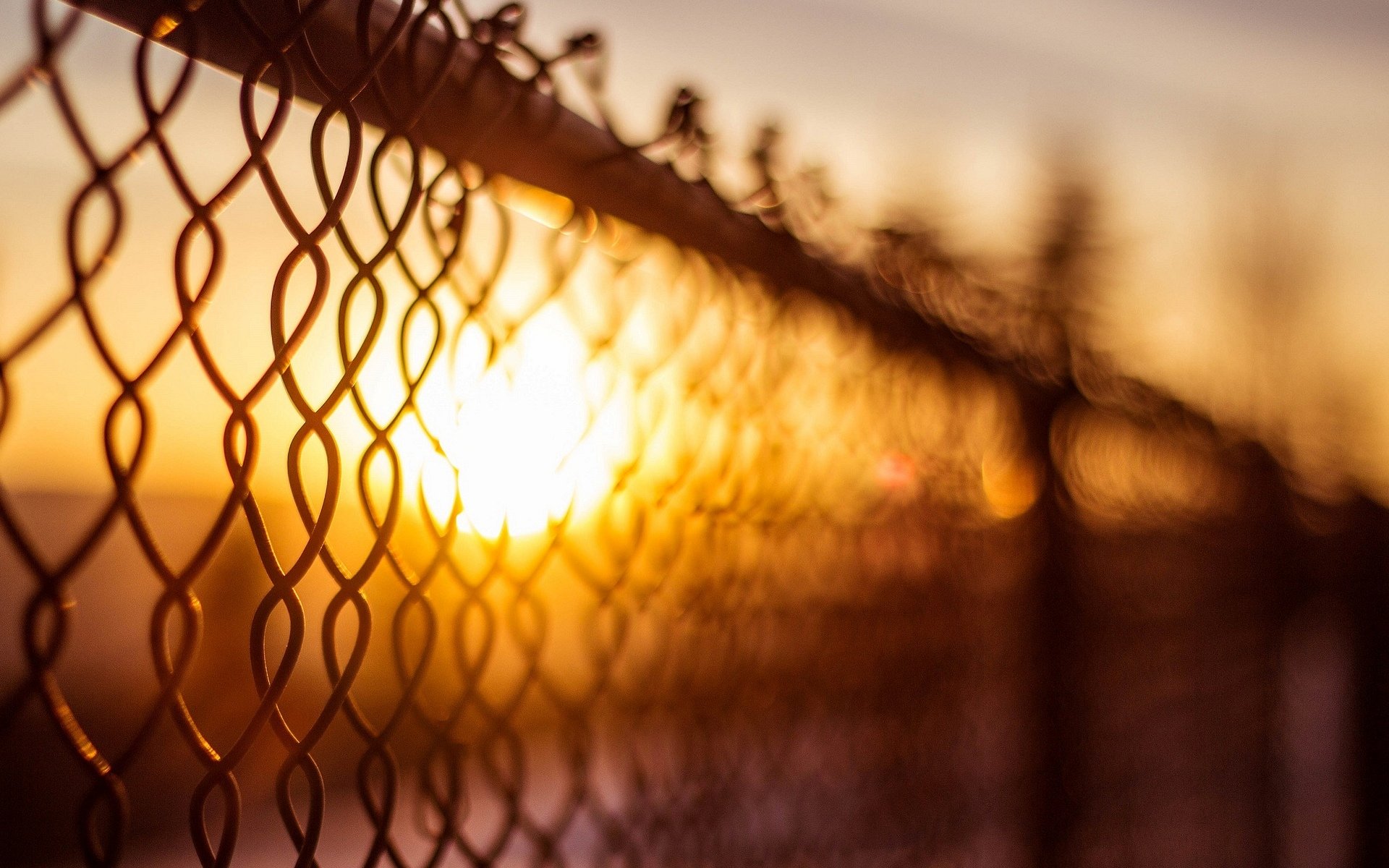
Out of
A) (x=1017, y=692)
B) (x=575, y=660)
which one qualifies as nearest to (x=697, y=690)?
(x=1017, y=692)

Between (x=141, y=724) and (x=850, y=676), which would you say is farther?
(x=850, y=676)

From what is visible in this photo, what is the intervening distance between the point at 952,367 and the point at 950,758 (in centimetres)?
86

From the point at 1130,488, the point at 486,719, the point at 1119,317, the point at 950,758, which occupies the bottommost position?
the point at 950,758

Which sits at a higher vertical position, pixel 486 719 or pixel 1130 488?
pixel 1130 488

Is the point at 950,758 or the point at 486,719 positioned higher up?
the point at 486,719

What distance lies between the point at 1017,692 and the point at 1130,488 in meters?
1.38

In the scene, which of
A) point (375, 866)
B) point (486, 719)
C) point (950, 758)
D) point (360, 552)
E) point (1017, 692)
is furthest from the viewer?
point (360, 552)

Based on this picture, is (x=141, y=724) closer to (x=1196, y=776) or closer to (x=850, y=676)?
(x=850, y=676)

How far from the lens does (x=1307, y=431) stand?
6.67m

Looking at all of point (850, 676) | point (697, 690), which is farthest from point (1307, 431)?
point (697, 690)

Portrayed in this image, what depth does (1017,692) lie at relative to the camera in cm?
248

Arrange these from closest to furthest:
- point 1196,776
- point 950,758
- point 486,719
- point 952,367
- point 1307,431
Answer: point 486,719, point 952,367, point 950,758, point 1196,776, point 1307,431

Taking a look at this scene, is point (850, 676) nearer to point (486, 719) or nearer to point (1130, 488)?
point (486, 719)

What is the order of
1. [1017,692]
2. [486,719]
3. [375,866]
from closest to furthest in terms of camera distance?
[375,866], [486,719], [1017,692]
